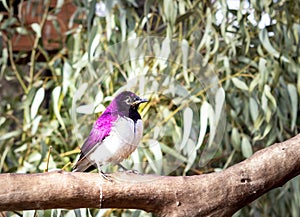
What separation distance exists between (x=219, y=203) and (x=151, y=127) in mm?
197

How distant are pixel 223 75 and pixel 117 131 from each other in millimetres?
1033

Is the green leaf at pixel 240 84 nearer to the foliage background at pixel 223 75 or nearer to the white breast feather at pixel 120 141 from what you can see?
the foliage background at pixel 223 75

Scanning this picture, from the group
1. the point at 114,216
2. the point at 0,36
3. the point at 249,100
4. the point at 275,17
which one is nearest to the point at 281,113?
the point at 249,100

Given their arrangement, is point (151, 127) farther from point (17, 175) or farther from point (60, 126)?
point (60, 126)

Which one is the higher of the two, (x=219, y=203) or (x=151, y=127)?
(x=151, y=127)

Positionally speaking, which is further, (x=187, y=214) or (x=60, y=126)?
(x=60, y=126)

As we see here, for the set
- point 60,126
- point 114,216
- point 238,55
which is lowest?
point 114,216

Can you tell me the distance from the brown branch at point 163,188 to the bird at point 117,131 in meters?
0.07

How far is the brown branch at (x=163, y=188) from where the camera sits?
82 cm

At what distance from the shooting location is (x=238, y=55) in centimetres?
176

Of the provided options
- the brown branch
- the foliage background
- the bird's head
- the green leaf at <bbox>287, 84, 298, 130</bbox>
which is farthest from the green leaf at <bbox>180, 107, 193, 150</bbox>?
the green leaf at <bbox>287, 84, 298, 130</bbox>

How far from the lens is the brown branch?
82 centimetres

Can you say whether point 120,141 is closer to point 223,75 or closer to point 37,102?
point 37,102

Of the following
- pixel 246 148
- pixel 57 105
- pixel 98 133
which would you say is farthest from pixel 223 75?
pixel 98 133
